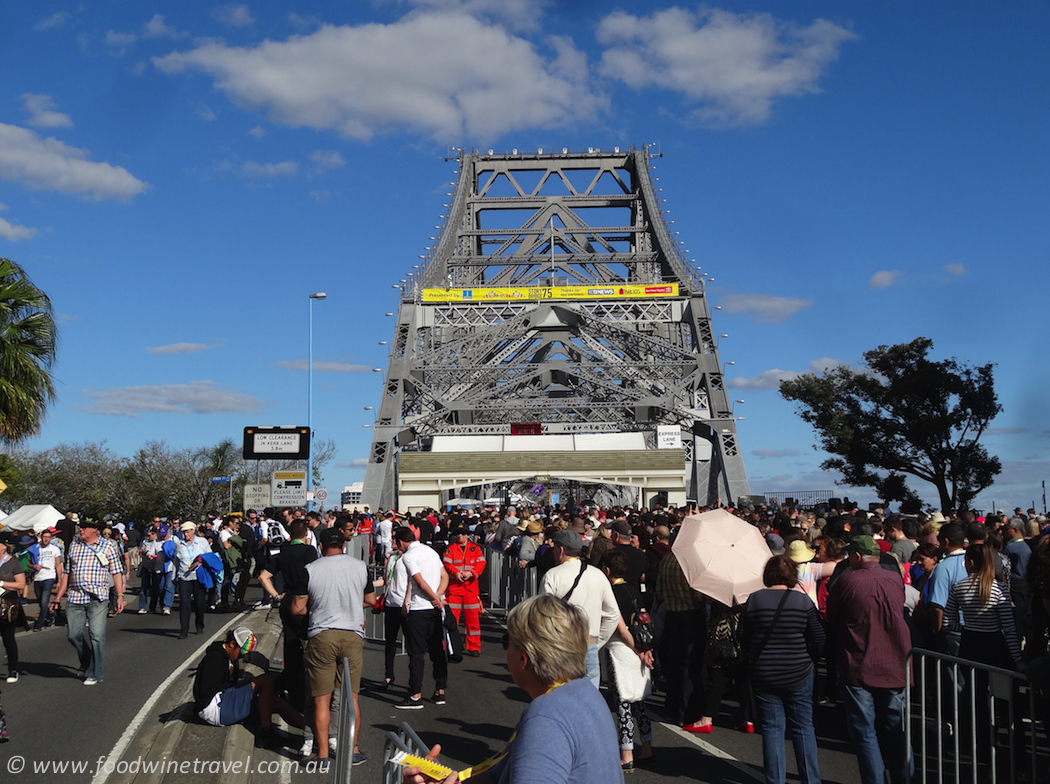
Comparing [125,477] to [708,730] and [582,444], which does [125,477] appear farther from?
[708,730]

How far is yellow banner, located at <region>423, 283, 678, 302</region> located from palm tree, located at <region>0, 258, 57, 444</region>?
1845 inches

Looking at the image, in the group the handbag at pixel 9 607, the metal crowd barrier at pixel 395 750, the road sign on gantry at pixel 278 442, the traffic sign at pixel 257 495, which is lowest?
the handbag at pixel 9 607

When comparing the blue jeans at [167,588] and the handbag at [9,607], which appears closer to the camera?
the handbag at [9,607]

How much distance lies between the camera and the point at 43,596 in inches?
677

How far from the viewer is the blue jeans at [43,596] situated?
55.8ft

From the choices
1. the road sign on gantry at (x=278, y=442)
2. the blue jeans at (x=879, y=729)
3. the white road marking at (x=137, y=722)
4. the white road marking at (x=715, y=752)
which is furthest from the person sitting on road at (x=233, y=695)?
the road sign on gantry at (x=278, y=442)

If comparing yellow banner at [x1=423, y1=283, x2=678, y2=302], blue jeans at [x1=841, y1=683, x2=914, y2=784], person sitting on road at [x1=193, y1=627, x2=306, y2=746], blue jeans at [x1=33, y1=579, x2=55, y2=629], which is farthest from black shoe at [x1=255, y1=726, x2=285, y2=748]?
yellow banner at [x1=423, y1=283, x2=678, y2=302]

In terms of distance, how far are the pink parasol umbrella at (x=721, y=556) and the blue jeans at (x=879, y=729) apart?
5.67 feet

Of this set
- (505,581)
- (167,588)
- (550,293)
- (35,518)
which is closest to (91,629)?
(167,588)

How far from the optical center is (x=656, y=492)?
54625mm

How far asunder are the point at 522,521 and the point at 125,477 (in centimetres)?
5200

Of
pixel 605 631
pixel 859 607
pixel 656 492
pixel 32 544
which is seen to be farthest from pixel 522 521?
pixel 656 492

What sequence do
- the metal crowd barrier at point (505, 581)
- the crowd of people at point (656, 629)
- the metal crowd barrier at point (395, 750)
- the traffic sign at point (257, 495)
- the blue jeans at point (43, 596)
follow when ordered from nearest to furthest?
the metal crowd barrier at point (395, 750) < the crowd of people at point (656, 629) < the metal crowd barrier at point (505, 581) < the blue jeans at point (43, 596) < the traffic sign at point (257, 495)

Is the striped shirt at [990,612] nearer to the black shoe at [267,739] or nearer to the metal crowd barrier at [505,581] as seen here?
the black shoe at [267,739]
